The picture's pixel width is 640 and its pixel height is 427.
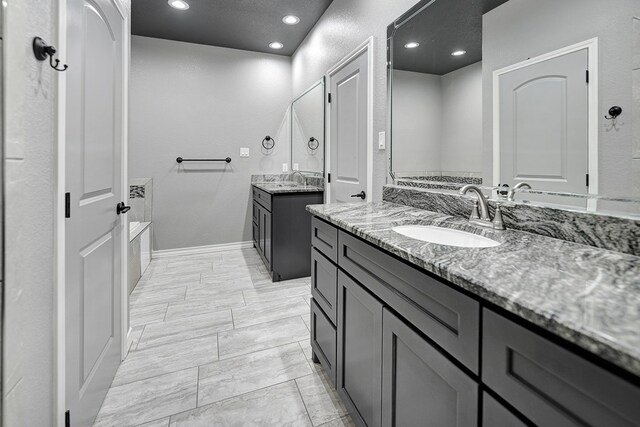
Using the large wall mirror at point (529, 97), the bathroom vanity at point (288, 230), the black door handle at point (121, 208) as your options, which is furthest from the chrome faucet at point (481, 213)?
the bathroom vanity at point (288, 230)

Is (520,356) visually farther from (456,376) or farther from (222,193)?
(222,193)

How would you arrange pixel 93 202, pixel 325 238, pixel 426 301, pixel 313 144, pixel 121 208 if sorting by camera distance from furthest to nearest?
pixel 313 144, pixel 121 208, pixel 325 238, pixel 93 202, pixel 426 301

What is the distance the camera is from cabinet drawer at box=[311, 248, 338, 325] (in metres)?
1.39

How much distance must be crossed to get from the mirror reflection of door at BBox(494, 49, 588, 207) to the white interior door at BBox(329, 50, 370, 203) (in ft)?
3.70

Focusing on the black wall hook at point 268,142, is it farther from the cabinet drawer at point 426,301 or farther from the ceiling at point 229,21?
the cabinet drawer at point 426,301

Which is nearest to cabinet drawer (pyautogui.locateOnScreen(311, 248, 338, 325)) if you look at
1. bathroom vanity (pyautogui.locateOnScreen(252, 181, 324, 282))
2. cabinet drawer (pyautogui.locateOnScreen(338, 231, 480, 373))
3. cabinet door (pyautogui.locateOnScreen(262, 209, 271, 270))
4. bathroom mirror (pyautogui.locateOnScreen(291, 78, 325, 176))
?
cabinet drawer (pyautogui.locateOnScreen(338, 231, 480, 373))

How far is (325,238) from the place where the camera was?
1.51 metres

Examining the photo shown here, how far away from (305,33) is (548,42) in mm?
3048

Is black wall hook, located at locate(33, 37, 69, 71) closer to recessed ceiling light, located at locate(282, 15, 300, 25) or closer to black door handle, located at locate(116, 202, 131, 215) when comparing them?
black door handle, located at locate(116, 202, 131, 215)

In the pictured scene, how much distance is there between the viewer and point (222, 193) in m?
4.12

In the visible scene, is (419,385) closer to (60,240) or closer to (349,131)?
(60,240)

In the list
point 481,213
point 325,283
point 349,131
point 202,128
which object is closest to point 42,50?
point 325,283

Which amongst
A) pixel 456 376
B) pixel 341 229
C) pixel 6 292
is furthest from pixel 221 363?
pixel 456 376

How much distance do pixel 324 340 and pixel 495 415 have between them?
1.02 metres
